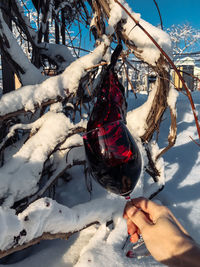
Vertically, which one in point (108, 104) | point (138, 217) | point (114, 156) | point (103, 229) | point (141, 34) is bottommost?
point (103, 229)

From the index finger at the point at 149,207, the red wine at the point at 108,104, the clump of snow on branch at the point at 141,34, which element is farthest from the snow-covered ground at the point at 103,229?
the clump of snow on branch at the point at 141,34

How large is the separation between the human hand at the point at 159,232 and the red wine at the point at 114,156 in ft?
0.27

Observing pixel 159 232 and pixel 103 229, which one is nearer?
pixel 159 232

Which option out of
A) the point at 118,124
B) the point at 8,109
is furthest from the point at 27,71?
the point at 118,124

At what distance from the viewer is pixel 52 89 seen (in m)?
1.14

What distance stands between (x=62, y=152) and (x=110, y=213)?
0.44 metres

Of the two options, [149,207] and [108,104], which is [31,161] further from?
[149,207]

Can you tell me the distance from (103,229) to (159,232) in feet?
2.30

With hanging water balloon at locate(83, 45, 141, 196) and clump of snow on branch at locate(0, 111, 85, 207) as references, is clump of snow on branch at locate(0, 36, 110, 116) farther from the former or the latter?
hanging water balloon at locate(83, 45, 141, 196)

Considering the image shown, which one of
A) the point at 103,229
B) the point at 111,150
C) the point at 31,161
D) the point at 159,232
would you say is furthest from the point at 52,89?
the point at 159,232

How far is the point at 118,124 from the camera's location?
2.30 feet

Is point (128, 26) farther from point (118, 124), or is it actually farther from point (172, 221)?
point (172, 221)

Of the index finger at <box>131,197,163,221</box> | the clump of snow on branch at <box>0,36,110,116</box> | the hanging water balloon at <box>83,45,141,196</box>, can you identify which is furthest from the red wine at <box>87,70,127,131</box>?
the clump of snow on branch at <box>0,36,110,116</box>

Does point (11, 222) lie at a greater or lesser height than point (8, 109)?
lesser
